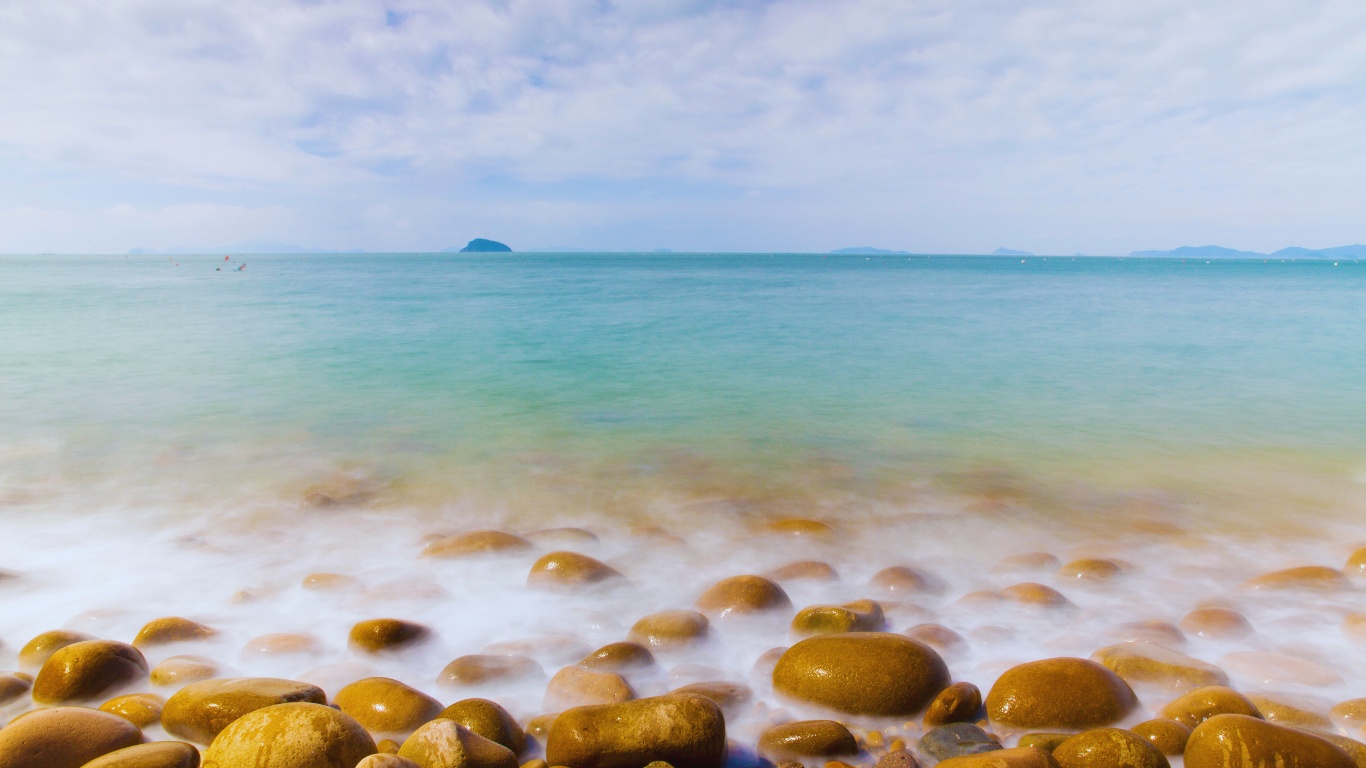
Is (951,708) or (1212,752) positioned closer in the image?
(1212,752)

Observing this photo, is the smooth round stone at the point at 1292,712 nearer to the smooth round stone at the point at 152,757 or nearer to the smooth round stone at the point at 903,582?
the smooth round stone at the point at 903,582

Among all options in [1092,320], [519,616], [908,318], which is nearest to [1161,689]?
[519,616]

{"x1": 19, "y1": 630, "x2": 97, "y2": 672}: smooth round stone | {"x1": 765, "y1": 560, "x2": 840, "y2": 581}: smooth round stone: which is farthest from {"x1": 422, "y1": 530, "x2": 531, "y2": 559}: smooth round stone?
{"x1": 19, "y1": 630, "x2": 97, "y2": 672}: smooth round stone

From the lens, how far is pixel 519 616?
16.9 ft

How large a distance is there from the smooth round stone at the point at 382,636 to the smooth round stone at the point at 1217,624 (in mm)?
5183

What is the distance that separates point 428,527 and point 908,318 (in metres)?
24.9

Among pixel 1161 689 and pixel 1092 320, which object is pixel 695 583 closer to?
pixel 1161 689

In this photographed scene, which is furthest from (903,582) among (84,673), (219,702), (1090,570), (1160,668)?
(84,673)

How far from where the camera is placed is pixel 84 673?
4.05 m

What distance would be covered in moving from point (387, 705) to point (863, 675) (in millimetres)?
2528

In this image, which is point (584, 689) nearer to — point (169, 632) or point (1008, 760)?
point (1008, 760)

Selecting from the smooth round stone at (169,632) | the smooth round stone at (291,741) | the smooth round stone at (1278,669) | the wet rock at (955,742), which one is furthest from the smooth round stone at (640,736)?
the smooth round stone at (1278,669)

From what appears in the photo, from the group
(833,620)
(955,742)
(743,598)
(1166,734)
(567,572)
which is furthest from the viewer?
(567,572)

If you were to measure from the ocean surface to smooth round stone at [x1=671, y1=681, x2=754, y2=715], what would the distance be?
371 millimetres
